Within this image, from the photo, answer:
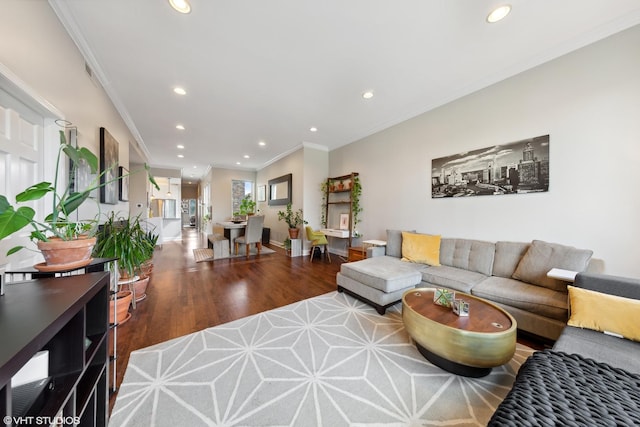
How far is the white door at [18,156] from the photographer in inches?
51.6

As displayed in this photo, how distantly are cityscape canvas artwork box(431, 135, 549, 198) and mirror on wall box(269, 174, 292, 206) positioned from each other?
376cm

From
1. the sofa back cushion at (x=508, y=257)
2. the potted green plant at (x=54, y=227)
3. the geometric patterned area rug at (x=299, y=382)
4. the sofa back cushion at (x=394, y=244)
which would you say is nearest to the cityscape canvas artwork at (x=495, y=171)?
the sofa back cushion at (x=508, y=257)

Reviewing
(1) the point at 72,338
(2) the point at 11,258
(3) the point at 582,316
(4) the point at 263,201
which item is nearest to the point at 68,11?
(2) the point at 11,258

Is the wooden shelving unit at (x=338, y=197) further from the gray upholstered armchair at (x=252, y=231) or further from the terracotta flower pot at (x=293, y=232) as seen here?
the gray upholstered armchair at (x=252, y=231)

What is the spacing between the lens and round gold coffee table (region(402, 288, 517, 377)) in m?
1.46

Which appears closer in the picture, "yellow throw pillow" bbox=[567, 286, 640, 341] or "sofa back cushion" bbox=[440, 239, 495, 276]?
"yellow throw pillow" bbox=[567, 286, 640, 341]

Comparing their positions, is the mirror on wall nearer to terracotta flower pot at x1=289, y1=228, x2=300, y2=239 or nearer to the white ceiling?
terracotta flower pot at x1=289, y1=228, x2=300, y2=239

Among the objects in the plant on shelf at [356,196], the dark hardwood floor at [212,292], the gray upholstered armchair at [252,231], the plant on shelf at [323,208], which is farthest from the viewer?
the plant on shelf at [323,208]

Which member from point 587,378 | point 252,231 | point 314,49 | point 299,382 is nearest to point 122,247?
point 299,382

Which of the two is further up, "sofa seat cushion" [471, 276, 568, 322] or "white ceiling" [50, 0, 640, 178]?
"white ceiling" [50, 0, 640, 178]

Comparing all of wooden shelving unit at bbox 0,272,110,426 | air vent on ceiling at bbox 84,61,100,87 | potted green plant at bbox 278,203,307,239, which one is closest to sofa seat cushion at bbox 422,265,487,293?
wooden shelving unit at bbox 0,272,110,426

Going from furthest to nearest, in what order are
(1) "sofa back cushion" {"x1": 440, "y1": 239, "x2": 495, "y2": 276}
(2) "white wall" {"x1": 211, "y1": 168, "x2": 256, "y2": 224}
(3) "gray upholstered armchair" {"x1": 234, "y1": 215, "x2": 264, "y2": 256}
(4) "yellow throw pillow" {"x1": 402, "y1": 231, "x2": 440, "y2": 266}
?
(2) "white wall" {"x1": 211, "y1": 168, "x2": 256, "y2": 224} < (3) "gray upholstered armchair" {"x1": 234, "y1": 215, "x2": 264, "y2": 256} < (4) "yellow throw pillow" {"x1": 402, "y1": 231, "x2": 440, "y2": 266} < (1) "sofa back cushion" {"x1": 440, "y1": 239, "x2": 495, "y2": 276}

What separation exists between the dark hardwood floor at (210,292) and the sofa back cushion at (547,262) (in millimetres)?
2335

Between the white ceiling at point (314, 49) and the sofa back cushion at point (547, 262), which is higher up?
the white ceiling at point (314, 49)
